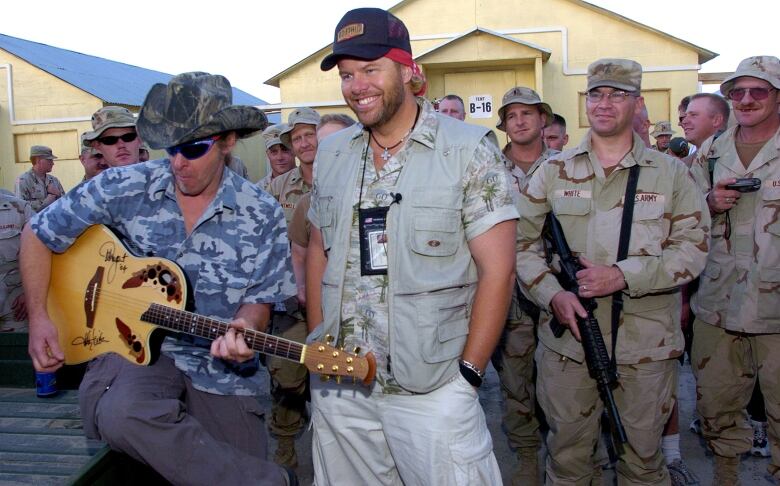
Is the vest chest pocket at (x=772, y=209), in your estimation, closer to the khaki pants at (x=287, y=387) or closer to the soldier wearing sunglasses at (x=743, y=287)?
the soldier wearing sunglasses at (x=743, y=287)

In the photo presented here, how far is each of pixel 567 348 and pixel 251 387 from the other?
5.36 feet

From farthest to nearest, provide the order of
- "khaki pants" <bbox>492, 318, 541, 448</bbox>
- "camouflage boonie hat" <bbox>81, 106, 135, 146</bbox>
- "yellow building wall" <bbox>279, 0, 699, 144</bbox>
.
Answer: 1. "yellow building wall" <bbox>279, 0, 699, 144</bbox>
2. "camouflage boonie hat" <bbox>81, 106, 135, 146</bbox>
3. "khaki pants" <bbox>492, 318, 541, 448</bbox>

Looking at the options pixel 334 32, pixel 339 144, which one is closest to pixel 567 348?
pixel 339 144

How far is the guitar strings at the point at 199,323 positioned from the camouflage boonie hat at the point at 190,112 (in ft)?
2.29

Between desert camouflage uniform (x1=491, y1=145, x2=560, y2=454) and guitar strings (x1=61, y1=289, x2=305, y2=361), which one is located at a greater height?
guitar strings (x1=61, y1=289, x2=305, y2=361)

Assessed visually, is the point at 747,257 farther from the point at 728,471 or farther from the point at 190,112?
the point at 190,112

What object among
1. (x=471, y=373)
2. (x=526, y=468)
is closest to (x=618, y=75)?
(x=471, y=373)

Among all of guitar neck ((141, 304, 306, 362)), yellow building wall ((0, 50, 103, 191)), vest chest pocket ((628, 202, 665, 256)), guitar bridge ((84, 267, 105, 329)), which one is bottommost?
guitar neck ((141, 304, 306, 362))

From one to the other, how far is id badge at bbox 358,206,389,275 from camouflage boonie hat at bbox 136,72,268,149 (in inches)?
31.9

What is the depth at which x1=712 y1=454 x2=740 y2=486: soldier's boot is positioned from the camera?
405cm

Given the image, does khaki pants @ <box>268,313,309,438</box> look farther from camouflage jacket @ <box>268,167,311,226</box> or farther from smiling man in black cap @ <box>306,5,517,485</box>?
smiling man in black cap @ <box>306,5,517,485</box>

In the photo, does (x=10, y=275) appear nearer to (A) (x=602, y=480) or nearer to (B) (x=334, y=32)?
(B) (x=334, y=32)

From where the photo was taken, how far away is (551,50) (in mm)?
15805

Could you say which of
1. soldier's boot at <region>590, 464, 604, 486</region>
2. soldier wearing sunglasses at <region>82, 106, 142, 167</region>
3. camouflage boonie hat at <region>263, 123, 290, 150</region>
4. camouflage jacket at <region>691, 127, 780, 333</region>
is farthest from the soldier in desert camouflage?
camouflage boonie hat at <region>263, 123, 290, 150</region>
